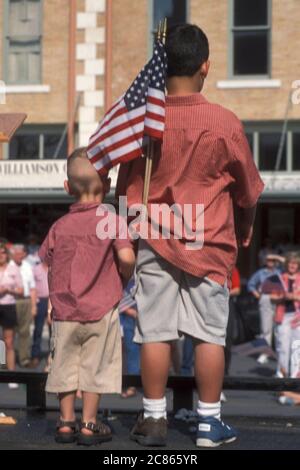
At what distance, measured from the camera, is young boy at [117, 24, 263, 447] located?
377 centimetres

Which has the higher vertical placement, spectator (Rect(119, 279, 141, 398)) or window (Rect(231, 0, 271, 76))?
window (Rect(231, 0, 271, 76))

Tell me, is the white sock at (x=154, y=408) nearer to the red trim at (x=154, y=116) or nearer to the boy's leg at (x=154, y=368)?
the boy's leg at (x=154, y=368)

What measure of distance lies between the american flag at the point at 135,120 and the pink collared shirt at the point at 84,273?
257mm

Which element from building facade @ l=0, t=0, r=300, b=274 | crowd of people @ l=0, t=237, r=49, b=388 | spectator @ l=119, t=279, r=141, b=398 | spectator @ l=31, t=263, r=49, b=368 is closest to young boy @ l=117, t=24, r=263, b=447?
spectator @ l=119, t=279, r=141, b=398

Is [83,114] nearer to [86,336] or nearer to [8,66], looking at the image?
[8,66]

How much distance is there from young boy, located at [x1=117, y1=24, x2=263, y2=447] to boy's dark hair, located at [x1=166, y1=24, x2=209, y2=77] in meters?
0.14

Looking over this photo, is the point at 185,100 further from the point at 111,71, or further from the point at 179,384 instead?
the point at 111,71

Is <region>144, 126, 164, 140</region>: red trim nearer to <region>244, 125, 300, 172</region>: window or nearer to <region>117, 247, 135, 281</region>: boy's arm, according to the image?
<region>117, 247, 135, 281</region>: boy's arm

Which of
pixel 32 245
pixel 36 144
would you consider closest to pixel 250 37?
pixel 36 144

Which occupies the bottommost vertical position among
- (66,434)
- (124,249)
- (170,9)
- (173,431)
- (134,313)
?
(134,313)

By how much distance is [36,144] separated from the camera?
769 inches

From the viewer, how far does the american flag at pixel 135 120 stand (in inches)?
148

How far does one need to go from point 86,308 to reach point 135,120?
80 cm

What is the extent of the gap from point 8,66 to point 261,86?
17.1 ft
